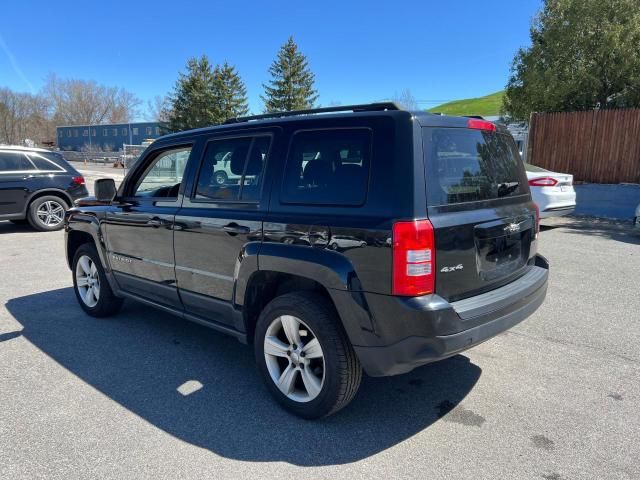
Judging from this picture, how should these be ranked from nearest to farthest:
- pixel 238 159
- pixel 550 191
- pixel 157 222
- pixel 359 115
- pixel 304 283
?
pixel 359 115, pixel 304 283, pixel 238 159, pixel 157 222, pixel 550 191

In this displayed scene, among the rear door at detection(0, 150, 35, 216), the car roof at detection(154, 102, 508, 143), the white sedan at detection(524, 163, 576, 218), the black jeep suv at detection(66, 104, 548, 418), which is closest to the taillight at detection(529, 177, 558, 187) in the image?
the white sedan at detection(524, 163, 576, 218)

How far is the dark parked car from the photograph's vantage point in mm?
9906

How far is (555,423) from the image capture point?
292cm

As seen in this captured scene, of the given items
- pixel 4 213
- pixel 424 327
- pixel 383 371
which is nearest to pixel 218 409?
pixel 383 371

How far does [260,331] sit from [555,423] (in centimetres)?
193

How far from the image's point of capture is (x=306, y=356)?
2.95m

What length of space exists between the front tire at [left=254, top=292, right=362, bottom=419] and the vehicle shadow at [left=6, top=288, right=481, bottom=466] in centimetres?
16

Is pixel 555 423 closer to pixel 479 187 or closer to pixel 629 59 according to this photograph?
pixel 479 187

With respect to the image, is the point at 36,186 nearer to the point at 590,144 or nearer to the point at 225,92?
the point at 590,144

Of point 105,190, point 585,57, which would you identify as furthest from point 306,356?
point 585,57

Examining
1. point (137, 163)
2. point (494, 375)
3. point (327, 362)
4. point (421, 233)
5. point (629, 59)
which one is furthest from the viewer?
point (629, 59)

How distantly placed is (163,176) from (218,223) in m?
1.45

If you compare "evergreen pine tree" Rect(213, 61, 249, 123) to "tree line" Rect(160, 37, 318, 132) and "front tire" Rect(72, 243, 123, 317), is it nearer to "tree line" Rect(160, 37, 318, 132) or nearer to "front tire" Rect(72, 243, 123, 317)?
"tree line" Rect(160, 37, 318, 132)

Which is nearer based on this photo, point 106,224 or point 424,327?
point 424,327
